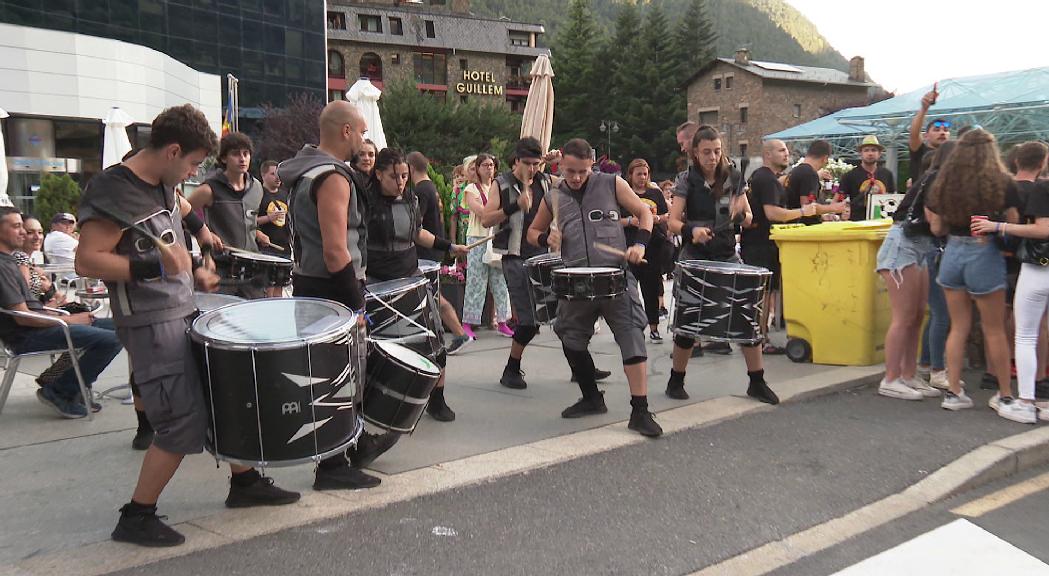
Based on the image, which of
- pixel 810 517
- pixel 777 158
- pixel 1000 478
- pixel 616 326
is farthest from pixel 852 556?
pixel 777 158

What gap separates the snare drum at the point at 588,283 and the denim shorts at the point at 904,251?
2.45 meters

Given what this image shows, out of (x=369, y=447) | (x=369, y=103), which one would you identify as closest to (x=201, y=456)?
(x=369, y=447)

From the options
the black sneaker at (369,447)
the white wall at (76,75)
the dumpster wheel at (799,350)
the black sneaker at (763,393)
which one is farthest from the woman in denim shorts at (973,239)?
the white wall at (76,75)

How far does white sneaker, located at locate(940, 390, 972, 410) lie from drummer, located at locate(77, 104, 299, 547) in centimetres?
495

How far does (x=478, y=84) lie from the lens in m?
74.2

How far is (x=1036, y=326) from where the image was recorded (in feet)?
19.2

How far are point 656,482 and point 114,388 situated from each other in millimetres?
4040

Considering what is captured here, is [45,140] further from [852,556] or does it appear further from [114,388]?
[852,556]

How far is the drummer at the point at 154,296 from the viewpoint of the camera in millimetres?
3416

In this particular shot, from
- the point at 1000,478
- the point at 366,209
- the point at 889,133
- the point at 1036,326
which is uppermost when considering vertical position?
the point at 889,133

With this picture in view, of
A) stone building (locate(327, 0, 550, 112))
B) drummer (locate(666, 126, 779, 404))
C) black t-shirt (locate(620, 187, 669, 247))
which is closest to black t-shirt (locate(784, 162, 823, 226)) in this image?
black t-shirt (locate(620, 187, 669, 247))

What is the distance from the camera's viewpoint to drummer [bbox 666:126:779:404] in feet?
20.9

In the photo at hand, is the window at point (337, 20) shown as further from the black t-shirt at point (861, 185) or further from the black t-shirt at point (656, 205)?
the black t-shirt at point (861, 185)

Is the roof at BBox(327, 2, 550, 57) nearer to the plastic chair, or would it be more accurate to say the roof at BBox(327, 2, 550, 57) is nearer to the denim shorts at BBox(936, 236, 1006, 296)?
the plastic chair
